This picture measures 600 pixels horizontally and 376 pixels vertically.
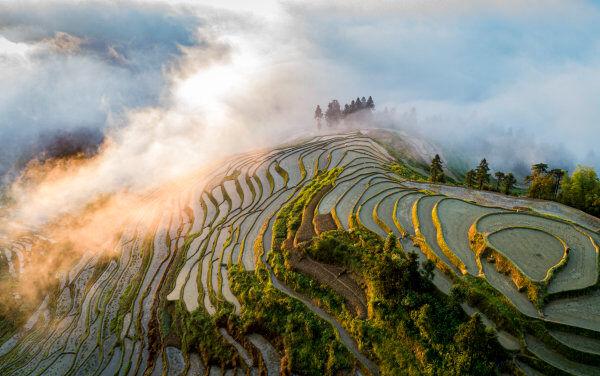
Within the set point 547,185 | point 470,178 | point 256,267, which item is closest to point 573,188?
point 547,185

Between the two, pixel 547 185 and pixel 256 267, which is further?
pixel 547 185

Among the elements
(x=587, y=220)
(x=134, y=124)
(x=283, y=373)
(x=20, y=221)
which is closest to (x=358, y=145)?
(x=587, y=220)

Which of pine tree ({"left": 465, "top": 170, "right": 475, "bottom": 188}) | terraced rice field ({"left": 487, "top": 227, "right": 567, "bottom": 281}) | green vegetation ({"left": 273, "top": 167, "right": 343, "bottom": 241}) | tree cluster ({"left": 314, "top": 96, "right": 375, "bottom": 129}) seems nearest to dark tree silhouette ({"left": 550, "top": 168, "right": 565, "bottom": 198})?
pine tree ({"left": 465, "top": 170, "right": 475, "bottom": 188})

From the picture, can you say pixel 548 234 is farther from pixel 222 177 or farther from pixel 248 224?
pixel 222 177

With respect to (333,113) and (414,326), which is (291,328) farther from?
(333,113)

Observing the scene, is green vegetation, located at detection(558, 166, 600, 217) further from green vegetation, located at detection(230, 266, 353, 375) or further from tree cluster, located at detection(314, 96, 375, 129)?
tree cluster, located at detection(314, 96, 375, 129)

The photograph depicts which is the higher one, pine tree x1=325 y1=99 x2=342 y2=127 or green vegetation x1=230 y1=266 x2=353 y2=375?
pine tree x1=325 y1=99 x2=342 y2=127

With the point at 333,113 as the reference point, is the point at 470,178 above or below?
below

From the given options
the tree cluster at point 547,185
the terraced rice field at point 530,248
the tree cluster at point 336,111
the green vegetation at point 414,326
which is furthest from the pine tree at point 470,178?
the tree cluster at point 336,111

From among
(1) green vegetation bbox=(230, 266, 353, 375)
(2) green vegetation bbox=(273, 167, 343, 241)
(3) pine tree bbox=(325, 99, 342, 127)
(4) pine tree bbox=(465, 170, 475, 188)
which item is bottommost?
(1) green vegetation bbox=(230, 266, 353, 375)
